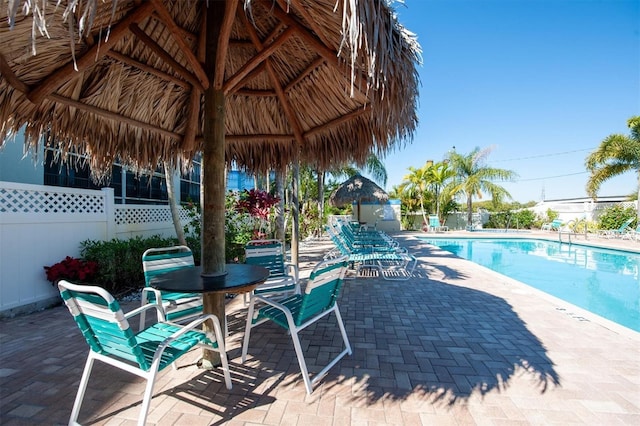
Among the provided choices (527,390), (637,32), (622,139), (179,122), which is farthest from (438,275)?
(622,139)

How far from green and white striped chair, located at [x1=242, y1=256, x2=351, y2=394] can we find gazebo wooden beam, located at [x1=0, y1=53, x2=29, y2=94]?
9.81 ft

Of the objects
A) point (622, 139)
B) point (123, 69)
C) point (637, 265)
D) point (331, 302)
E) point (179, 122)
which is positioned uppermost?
point (622, 139)

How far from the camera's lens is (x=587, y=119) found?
25547mm

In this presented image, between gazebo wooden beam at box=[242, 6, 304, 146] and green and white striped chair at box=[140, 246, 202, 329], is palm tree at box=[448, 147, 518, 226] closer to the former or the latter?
gazebo wooden beam at box=[242, 6, 304, 146]

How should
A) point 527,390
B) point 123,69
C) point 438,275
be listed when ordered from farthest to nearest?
point 438,275, point 123,69, point 527,390

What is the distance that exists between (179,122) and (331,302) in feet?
11.5

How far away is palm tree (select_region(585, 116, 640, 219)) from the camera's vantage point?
14984 mm

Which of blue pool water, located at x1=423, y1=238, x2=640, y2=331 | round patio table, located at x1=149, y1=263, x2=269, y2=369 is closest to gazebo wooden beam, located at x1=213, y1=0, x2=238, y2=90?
round patio table, located at x1=149, y1=263, x2=269, y2=369

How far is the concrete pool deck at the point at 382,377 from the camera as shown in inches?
87.6

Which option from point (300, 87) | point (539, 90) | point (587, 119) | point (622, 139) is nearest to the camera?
point (300, 87)

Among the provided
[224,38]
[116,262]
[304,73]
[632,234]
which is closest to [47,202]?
[116,262]

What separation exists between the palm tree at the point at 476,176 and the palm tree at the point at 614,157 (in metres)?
4.53

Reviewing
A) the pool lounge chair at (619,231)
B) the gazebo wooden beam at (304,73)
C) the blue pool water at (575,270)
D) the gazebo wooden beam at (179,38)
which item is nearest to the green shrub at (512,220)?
the pool lounge chair at (619,231)

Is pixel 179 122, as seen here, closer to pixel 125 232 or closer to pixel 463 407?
pixel 125 232
